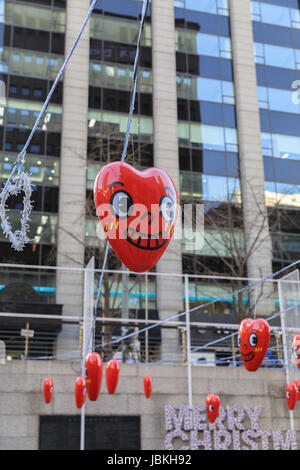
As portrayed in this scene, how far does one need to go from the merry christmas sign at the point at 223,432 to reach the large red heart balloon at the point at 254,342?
5.40 meters

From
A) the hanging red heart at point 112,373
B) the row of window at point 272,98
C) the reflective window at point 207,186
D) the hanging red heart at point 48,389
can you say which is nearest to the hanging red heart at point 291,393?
the hanging red heart at point 112,373

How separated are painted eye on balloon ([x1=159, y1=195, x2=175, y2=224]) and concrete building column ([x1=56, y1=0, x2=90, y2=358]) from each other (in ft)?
53.3

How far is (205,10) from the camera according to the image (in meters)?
25.9

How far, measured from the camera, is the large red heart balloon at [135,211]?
173 inches

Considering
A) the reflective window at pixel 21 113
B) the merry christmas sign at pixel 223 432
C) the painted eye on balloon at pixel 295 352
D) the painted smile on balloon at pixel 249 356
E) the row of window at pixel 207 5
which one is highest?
the row of window at pixel 207 5

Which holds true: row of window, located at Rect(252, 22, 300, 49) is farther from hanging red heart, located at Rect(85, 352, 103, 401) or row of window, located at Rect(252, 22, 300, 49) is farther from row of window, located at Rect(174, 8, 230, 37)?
hanging red heart, located at Rect(85, 352, 103, 401)

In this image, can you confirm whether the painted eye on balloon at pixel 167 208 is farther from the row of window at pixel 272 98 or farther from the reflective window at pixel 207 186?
the reflective window at pixel 207 186

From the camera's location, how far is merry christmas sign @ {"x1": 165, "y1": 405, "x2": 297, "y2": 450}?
1405 centimetres

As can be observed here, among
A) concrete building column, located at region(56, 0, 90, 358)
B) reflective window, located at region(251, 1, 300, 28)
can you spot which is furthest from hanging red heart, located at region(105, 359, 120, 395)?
reflective window, located at region(251, 1, 300, 28)

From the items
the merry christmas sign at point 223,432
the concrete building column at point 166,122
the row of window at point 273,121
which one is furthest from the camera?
the concrete building column at point 166,122
